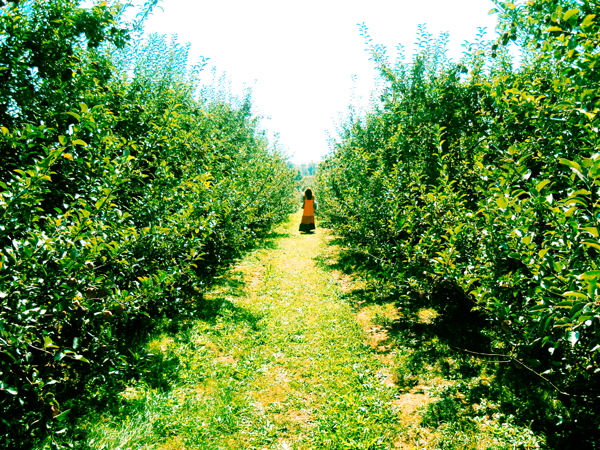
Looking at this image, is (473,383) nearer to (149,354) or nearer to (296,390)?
(296,390)

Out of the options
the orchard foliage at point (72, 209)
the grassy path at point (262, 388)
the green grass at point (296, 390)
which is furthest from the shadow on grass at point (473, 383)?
the orchard foliage at point (72, 209)

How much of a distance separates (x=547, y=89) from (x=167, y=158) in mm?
5834

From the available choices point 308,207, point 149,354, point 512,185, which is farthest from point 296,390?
point 308,207

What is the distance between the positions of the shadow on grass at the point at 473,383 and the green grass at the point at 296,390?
0.03 meters

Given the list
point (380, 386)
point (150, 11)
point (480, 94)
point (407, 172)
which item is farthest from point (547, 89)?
point (150, 11)

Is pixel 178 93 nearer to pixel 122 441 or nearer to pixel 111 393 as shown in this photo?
pixel 111 393

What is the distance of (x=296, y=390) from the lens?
455cm

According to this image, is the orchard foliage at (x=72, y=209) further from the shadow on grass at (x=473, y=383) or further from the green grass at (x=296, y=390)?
the shadow on grass at (x=473, y=383)

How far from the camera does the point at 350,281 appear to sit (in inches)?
391

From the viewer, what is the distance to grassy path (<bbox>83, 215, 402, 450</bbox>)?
3.51m

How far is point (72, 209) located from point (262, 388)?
3.39 meters

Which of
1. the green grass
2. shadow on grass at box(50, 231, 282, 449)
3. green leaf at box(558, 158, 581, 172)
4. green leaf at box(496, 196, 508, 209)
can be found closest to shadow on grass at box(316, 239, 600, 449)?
the green grass

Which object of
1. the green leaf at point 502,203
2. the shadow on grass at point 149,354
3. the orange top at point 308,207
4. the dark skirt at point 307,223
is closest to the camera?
the green leaf at point 502,203

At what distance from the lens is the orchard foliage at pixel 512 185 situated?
2316 millimetres
